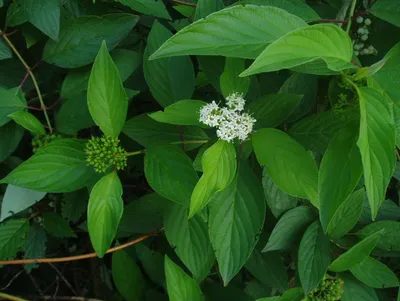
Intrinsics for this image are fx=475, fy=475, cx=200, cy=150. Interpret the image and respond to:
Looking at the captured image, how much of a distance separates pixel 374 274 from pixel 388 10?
23.1 inches

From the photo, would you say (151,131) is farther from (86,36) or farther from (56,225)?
(56,225)

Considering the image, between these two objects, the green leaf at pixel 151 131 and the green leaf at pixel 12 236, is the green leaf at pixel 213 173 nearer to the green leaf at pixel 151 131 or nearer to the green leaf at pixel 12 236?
the green leaf at pixel 151 131

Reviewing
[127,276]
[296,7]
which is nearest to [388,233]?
[296,7]

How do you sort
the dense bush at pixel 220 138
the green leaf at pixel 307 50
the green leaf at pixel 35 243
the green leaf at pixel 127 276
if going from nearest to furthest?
the green leaf at pixel 307 50 < the dense bush at pixel 220 138 < the green leaf at pixel 127 276 < the green leaf at pixel 35 243

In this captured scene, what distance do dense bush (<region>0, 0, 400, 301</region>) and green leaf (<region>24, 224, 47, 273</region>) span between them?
0.17 feet

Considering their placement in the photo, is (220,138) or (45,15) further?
(45,15)

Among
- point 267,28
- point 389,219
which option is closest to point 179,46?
point 267,28

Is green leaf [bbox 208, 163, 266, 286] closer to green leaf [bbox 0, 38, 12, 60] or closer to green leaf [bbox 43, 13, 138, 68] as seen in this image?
green leaf [bbox 43, 13, 138, 68]

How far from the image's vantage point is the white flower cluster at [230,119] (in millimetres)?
870

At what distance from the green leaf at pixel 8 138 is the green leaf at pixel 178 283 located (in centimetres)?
46

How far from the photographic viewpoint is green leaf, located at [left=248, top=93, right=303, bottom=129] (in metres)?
0.92

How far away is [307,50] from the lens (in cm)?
66

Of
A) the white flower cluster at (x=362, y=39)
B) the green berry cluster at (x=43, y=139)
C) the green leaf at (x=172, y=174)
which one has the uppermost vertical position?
the white flower cluster at (x=362, y=39)

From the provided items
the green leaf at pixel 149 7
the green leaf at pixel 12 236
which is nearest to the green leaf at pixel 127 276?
the green leaf at pixel 12 236
